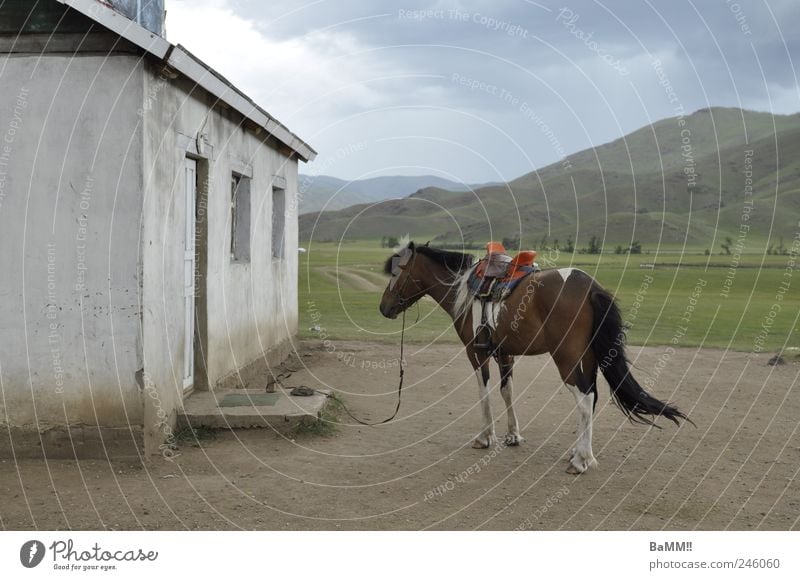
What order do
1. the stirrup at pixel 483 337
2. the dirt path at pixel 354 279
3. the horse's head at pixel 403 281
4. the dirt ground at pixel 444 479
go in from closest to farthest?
the dirt ground at pixel 444 479
the stirrup at pixel 483 337
the horse's head at pixel 403 281
the dirt path at pixel 354 279

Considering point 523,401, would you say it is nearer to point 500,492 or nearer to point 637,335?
point 500,492

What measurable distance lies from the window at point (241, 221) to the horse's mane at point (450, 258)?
3226 mm

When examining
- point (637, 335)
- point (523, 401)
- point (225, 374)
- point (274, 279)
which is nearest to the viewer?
point (225, 374)

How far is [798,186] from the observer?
147125 mm

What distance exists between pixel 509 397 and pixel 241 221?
194 inches

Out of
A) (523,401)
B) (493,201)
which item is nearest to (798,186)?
(493,201)

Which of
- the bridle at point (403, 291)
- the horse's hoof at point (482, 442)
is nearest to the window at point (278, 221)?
the bridle at point (403, 291)

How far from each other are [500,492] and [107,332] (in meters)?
3.81

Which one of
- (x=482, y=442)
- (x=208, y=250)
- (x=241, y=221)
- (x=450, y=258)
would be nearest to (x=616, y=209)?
(x=241, y=221)

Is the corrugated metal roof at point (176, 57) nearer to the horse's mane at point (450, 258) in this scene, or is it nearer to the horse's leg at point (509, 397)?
the horse's mane at point (450, 258)

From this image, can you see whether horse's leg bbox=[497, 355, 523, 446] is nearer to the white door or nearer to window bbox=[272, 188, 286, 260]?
the white door

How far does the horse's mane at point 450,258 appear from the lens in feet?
26.6

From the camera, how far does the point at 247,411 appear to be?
765 cm

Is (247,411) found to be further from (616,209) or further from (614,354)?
(616,209)
